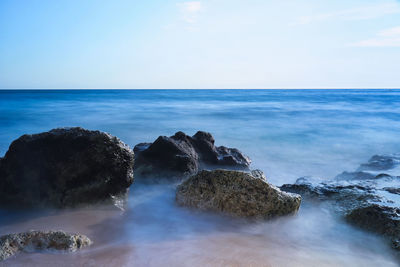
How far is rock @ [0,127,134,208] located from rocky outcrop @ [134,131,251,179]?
4.05ft

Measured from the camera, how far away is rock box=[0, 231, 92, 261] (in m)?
A: 2.64

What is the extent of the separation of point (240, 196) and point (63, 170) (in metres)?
2.00

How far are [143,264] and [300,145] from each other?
9.26 meters

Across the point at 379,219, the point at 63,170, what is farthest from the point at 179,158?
the point at 379,219

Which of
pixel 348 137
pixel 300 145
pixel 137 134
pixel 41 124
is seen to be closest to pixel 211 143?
pixel 300 145

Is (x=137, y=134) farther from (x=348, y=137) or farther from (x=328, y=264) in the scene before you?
(x=328, y=264)

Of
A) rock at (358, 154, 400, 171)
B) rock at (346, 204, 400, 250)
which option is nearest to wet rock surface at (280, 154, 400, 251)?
rock at (346, 204, 400, 250)

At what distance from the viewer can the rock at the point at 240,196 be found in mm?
3592

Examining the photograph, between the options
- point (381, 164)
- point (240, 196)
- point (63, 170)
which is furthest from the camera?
point (381, 164)

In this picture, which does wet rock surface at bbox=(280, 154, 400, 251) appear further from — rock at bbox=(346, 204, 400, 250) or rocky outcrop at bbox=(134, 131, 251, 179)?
rocky outcrop at bbox=(134, 131, 251, 179)

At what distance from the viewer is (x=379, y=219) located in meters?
3.41

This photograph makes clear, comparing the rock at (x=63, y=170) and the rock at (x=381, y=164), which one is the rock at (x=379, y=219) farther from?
the rock at (x=381, y=164)

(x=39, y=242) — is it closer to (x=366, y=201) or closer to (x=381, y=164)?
(x=366, y=201)

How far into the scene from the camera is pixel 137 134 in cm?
1298
